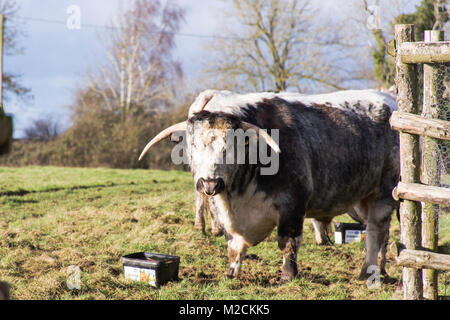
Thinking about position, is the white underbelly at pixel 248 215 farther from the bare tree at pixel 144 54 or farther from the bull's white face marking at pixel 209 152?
the bare tree at pixel 144 54

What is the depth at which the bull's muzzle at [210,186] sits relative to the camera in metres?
4.21

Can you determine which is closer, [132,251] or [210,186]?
[210,186]

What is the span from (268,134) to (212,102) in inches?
27.8

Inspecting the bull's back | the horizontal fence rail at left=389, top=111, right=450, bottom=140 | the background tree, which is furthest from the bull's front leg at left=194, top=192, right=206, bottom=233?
the background tree

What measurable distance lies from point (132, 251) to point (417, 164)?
3709mm

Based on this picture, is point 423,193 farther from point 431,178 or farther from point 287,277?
point 287,277

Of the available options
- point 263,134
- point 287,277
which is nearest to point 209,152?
point 263,134

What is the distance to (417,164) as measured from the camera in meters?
3.92

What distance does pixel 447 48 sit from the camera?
12.4ft

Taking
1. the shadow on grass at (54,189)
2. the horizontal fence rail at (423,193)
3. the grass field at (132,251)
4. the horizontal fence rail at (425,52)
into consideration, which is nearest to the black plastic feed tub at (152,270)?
the grass field at (132,251)

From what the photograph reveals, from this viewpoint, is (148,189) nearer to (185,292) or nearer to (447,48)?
(185,292)

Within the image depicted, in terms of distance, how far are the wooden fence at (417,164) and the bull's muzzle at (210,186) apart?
4.76ft

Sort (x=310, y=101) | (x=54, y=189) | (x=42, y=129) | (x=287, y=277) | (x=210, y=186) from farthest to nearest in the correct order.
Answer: (x=42, y=129) < (x=54, y=189) < (x=310, y=101) < (x=287, y=277) < (x=210, y=186)
